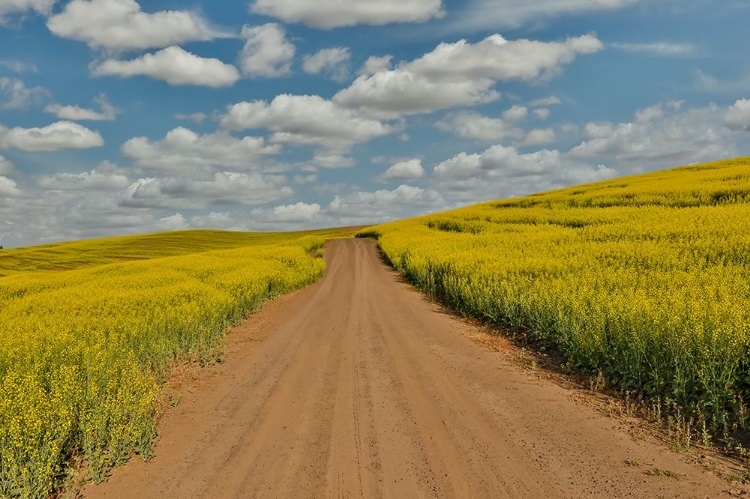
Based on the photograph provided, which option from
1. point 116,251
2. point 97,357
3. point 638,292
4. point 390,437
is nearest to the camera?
point 390,437

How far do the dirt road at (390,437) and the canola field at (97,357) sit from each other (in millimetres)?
665

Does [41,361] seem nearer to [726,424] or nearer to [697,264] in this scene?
[726,424]

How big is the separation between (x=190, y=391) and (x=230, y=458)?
4.02 meters

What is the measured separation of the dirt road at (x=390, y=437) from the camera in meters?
6.59

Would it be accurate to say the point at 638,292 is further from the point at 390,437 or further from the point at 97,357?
the point at 97,357

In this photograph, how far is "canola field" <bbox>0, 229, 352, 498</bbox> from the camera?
7.07m

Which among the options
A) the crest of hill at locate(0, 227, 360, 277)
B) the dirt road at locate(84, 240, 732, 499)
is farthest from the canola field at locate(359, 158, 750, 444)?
the crest of hill at locate(0, 227, 360, 277)

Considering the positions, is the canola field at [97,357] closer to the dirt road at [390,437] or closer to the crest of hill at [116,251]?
the dirt road at [390,437]

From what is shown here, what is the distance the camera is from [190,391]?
1099cm

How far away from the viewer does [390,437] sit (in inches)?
314

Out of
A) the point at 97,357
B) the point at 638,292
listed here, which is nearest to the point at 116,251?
the point at 97,357

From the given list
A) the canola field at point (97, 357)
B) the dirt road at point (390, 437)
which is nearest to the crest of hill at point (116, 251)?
the canola field at point (97, 357)

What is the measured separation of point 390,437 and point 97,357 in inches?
261

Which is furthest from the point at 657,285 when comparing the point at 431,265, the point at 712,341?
the point at 431,265
